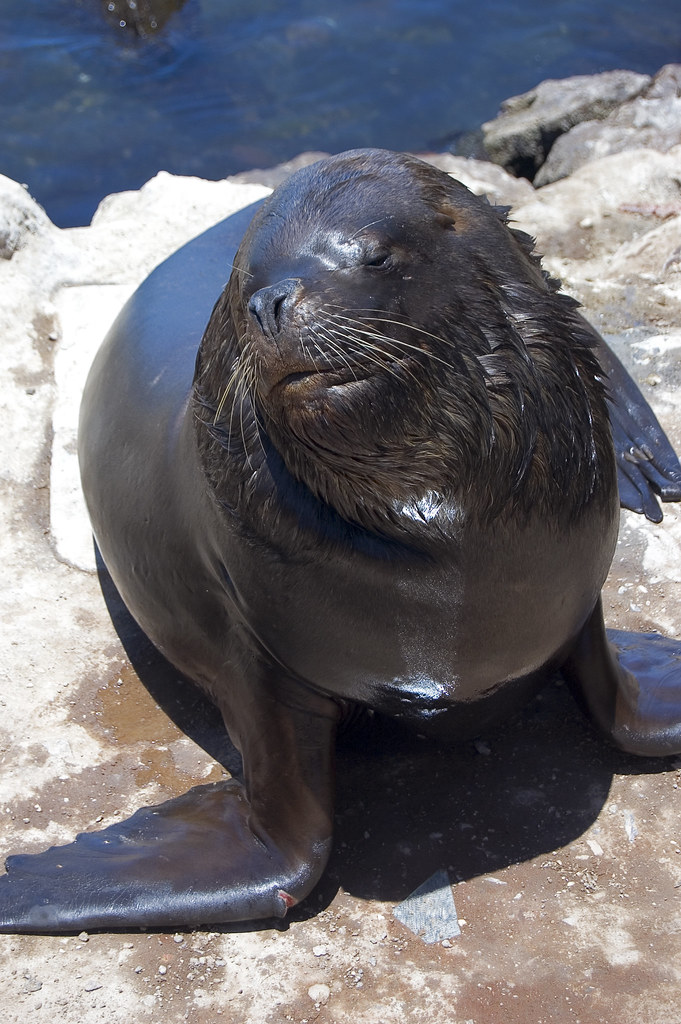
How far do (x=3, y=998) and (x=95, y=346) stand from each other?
4058mm

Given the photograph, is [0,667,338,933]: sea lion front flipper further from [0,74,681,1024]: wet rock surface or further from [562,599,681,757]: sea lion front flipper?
[562,599,681,757]: sea lion front flipper

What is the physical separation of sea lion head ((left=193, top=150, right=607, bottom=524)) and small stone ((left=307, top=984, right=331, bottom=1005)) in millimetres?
1487

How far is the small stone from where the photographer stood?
12.2 ft

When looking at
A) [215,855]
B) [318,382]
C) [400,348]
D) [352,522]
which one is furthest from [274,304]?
[215,855]

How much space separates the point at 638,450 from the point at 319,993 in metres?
3.05

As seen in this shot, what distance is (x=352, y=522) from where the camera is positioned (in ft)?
11.7

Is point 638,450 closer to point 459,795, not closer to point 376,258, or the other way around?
point 459,795

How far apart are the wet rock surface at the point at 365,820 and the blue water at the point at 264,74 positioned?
10.2 meters

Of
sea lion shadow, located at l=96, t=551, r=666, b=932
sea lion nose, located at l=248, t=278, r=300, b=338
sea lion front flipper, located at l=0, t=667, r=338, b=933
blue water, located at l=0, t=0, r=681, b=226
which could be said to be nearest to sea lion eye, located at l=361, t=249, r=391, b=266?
sea lion nose, located at l=248, t=278, r=300, b=338

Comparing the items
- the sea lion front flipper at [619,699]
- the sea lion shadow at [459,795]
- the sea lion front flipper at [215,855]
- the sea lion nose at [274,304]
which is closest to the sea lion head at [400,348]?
the sea lion nose at [274,304]

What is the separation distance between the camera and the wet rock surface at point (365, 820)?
3730 millimetres

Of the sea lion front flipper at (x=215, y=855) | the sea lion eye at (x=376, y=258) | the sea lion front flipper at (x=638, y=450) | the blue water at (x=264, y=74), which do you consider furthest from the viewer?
the blue water at (x=264, y=74)

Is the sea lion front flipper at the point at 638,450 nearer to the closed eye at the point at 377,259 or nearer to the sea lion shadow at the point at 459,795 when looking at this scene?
the sea lion shadow at the point at 459,795

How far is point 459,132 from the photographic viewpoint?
A: 16172mm
